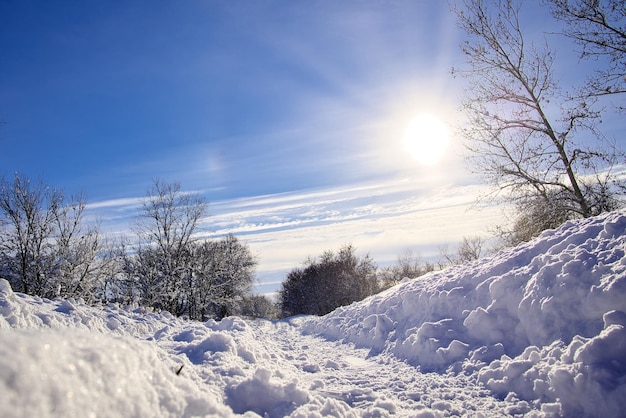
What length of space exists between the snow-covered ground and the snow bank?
0.02 m

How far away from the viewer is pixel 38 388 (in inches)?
69.9

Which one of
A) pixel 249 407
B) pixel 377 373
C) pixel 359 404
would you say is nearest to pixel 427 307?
pixel 377 373

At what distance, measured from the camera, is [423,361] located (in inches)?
250

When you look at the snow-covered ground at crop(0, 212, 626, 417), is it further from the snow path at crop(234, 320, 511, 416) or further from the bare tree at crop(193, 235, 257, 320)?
the bare tree at crop(193, 235, 257, 320)

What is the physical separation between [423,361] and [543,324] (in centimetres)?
223

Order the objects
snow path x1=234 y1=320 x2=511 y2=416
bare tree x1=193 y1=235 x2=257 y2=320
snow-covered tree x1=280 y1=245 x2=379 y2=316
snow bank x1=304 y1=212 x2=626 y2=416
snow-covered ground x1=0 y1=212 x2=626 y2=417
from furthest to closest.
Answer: snow-covered tree x1=280 y1=245 x2=379 y2=316, bare tree x1=193 y1=235 x2=257 y2=320, snow path x1=234 y1=320 x2=511 y2=416, snow bank x1=304 y1=212 x2=626 y2=416, snow-covered ground x1=0 y1=212 x2=626 y2=417

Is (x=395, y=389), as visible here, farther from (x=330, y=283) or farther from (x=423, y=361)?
(x=330, y=283)

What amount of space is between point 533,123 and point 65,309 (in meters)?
15.4

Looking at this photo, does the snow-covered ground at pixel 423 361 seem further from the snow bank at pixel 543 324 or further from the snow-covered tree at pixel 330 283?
the snow-covered tree at pixel 330 283

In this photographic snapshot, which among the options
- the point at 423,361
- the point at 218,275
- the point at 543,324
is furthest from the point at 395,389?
the point at 218,275

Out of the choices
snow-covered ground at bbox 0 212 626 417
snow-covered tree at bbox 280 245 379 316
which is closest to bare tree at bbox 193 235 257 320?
snow-covered tree at bbox 280 245 379 316

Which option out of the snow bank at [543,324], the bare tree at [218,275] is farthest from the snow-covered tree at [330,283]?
the snow bank at [543,324]

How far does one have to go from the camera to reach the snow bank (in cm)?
377

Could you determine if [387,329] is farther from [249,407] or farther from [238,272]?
[238,272]
